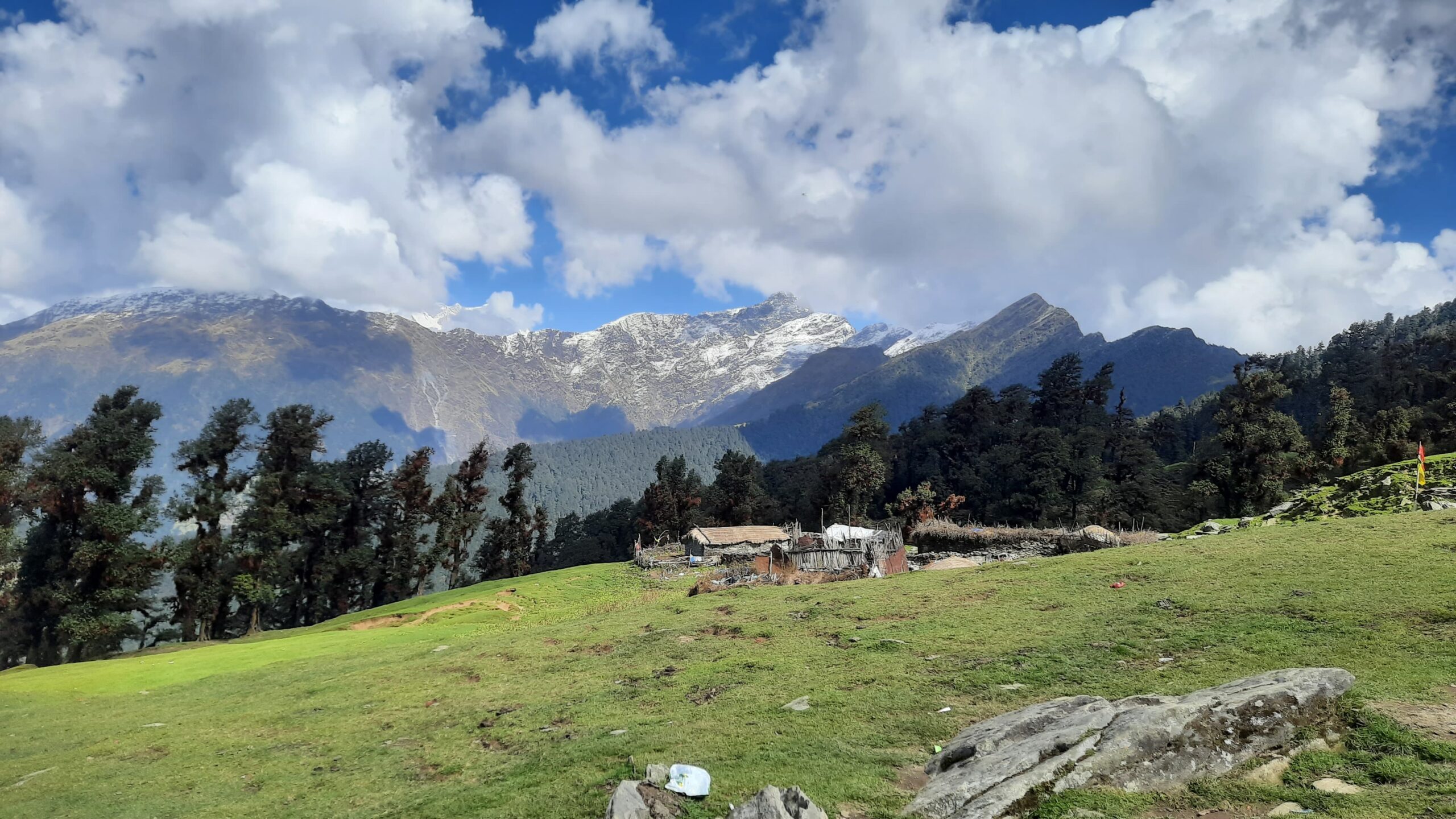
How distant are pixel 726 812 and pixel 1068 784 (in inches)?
160

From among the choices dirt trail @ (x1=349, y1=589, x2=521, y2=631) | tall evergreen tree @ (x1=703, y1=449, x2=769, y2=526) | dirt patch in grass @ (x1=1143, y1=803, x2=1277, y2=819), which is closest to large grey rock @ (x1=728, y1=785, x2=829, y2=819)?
dirt patch in grass @ (x1=1143, y1=803, x2=1277, y2=819)

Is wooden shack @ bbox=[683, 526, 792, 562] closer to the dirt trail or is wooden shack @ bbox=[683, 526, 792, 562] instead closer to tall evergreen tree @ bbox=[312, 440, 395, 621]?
the dirt trail

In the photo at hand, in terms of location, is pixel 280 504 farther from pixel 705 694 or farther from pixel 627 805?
pixel 627 805

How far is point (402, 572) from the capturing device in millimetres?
64188

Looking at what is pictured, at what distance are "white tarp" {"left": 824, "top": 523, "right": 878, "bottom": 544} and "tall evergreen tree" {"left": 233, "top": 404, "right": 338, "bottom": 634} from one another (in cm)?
3842

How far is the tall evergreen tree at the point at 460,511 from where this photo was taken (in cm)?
6319

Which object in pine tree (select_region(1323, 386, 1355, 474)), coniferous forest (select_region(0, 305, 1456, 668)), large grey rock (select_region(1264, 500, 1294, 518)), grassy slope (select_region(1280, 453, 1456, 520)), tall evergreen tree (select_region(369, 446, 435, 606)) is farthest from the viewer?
tall evergreen tree (select_region(369, 446, 435, 606))

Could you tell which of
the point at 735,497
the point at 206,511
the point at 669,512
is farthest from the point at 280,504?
the point at 735,497

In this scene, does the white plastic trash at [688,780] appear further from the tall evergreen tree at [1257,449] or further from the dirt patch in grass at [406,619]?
the tall evergreen tree at [1257,449]

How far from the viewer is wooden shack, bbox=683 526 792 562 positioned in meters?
60.6

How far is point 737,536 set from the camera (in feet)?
220

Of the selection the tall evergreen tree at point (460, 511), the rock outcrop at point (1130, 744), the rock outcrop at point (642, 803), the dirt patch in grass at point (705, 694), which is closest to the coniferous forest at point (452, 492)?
the tall evergreen tree at point (460, 511)

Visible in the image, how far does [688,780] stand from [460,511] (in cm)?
6045

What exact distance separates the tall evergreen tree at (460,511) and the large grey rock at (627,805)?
56.3 meters
